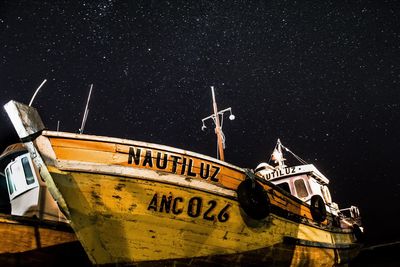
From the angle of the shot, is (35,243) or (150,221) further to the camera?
(35,243)

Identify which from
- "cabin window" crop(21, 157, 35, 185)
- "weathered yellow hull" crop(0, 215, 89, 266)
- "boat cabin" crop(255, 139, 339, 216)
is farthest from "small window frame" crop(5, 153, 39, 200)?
"boat cabin" crop(255, 139, 339, 216)

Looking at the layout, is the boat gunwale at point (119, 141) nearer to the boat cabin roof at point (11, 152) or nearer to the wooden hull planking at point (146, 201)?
the wooden hull planking at point (146, 201)

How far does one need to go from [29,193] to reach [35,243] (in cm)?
209

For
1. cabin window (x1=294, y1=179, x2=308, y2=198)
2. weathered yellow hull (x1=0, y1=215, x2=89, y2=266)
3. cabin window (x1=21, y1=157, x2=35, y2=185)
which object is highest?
cabin window (x1=294, y1=179, x2=308, y2=198)

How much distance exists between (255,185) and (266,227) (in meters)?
0.94

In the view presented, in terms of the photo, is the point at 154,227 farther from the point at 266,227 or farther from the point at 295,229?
the point at 295,229

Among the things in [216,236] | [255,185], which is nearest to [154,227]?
[216,236]

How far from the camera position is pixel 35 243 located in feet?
18.9

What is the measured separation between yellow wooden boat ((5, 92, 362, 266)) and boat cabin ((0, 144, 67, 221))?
10.4 feet

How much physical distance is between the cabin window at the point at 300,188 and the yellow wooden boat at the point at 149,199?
16.2 feet

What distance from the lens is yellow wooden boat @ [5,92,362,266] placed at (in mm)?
4594

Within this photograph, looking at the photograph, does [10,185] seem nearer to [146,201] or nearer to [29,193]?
[29,193]

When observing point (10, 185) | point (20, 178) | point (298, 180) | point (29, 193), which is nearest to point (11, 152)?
point (10, 185)

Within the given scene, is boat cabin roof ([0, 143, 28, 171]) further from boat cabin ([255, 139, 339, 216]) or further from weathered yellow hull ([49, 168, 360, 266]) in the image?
boat cabin ([255, 139, 339, 216])
